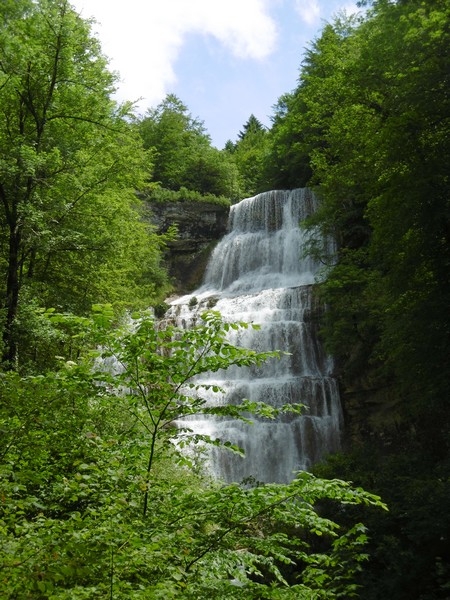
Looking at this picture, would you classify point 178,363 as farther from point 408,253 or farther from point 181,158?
point 181,158

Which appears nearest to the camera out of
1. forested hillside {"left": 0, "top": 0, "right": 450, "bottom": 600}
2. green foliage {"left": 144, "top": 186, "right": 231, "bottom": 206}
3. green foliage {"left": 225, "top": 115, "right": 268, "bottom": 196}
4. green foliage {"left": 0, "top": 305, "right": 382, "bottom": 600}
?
green foliage {"left": 0, "top": 305, "right": 382, "bottom": 600}

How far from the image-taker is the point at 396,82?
10477mm

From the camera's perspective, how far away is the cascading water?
1402cm

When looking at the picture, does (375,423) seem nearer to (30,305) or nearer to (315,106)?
(315,106)

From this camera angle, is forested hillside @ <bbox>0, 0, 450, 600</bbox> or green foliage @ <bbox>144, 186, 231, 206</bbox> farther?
green foliage @ <bbox>144, 186, 231, 206</bbox>

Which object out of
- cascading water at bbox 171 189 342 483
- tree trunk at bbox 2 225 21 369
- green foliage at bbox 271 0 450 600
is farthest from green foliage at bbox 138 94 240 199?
tree trunk at bbox 2 225 21 369

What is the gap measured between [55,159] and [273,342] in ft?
34.0

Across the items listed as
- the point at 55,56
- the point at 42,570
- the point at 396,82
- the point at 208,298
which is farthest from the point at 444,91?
the point at 208,298

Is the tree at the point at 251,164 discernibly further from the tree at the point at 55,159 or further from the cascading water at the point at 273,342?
the tree at the point at 55,159

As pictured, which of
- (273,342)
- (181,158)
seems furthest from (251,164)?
(273,342)

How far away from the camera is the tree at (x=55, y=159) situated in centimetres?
802

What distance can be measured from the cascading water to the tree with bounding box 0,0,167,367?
659 centimetres

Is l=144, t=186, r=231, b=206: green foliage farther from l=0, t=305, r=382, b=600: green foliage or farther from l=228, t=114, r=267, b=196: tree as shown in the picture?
l=0, t=305, r=382, b=600: green foliage

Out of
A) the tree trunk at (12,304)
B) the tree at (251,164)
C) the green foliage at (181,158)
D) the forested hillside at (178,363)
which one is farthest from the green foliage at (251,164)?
the tree trunk at (12,304)
